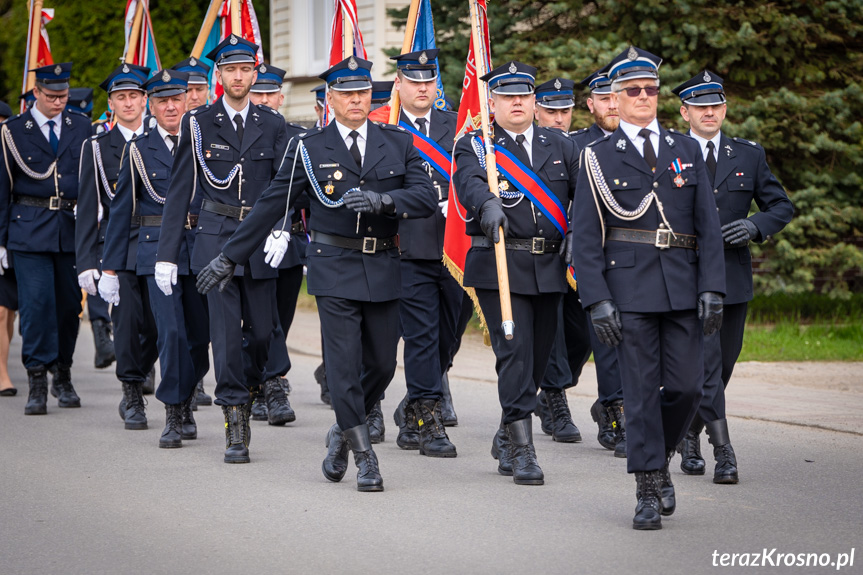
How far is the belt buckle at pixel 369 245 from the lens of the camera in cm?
715

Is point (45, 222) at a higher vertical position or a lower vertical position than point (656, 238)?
lower

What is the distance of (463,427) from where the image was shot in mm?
9281

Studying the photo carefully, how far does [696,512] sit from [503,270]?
1681mm

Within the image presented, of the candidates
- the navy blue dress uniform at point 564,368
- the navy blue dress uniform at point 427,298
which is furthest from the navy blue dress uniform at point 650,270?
the navy blue dress uniform at point 564,368

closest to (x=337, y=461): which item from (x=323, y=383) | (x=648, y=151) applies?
(x=648, y=151)

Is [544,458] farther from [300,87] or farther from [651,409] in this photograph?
[300,87]

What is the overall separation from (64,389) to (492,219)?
16.6 feet

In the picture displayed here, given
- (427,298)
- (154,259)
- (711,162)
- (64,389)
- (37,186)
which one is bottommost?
(64,389)

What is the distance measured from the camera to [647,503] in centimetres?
603

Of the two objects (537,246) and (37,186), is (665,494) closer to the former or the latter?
(537,246)

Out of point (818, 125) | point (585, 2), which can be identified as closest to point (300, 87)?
point (585, 2)

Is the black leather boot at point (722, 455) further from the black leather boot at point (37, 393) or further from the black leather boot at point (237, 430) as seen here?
the black leather boot at point (37, 393)

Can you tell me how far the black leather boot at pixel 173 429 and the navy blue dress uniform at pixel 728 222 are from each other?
10.9 ft

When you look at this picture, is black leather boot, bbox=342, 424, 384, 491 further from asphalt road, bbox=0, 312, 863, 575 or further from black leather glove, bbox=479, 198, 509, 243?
black leather glove, bbox=479, 198, 509, 243
